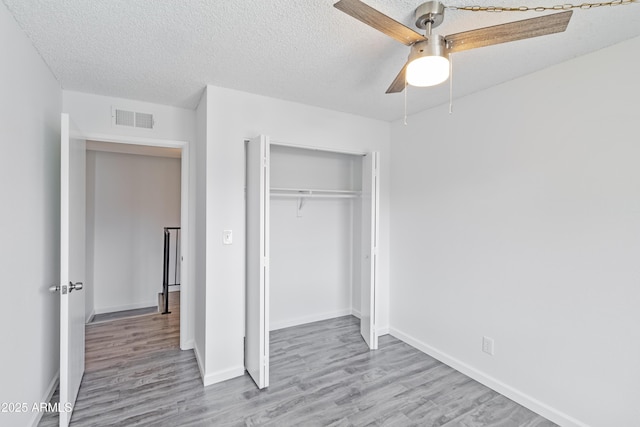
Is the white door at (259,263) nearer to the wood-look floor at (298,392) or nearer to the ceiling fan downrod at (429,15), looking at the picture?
the wood-look floor at (298,392)

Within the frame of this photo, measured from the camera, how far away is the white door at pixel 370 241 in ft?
10.2

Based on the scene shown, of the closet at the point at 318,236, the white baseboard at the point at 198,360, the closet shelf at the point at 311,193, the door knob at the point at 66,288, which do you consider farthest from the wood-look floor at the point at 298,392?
the closet shelf at the point at 311,193

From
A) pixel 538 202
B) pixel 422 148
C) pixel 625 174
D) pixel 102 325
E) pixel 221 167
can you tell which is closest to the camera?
pixel 625 174

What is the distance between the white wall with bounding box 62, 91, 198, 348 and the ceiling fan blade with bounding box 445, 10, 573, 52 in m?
2.59

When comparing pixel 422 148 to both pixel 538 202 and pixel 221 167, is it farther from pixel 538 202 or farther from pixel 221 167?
pixel 221 167

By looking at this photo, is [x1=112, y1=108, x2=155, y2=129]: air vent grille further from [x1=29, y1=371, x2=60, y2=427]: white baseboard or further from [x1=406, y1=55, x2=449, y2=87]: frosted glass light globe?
[x1=406, y1=55, x2=449, y2=87]: frosted glass light globe

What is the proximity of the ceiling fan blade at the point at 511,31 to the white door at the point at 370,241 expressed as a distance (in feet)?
5.52

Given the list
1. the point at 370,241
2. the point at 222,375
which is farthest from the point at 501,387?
→ the point at 222,375

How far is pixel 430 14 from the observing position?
1.51 metres

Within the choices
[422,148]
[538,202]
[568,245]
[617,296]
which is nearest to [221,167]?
[422,148]

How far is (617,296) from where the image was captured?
5.99 feet

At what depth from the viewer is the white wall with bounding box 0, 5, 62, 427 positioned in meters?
1.57

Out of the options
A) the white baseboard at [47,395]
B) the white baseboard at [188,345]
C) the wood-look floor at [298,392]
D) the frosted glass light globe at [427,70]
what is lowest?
the wood-look floor at [298,392]

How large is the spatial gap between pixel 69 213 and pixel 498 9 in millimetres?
2726
